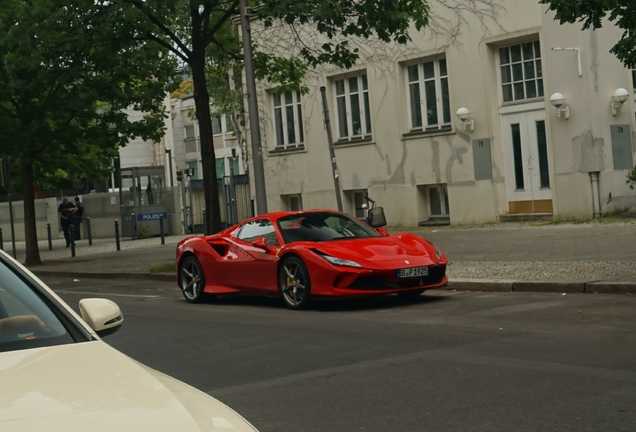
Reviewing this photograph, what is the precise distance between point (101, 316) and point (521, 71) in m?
25.0

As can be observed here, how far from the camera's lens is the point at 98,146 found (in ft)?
99.5

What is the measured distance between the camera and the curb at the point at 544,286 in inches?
514

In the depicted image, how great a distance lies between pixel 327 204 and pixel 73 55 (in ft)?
43.1

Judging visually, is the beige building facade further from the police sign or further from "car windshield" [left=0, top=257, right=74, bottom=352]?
"car windshield" [left=0, top=257, right=74, bottom=352]

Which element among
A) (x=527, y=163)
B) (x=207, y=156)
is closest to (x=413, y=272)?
(x=207, y=156)

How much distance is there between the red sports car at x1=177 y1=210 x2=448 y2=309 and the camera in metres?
13.1

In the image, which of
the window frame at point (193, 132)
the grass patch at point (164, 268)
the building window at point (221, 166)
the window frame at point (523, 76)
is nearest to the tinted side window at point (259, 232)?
the grass patch at point (164, 268)

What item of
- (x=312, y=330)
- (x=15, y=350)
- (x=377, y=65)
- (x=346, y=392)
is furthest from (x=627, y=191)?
(x=15, y=350)

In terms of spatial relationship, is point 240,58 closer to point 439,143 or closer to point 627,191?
point 439,143

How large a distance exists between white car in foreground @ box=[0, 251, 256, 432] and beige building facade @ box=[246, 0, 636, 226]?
76.1ft

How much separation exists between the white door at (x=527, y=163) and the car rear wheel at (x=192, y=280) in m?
14.1

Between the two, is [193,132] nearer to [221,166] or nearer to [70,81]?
[221,166]

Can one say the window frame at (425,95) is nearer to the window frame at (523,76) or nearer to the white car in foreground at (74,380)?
the window frame at (523,76)

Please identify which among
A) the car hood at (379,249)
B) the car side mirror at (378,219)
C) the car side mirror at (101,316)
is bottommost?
the car hood at (379,249)
